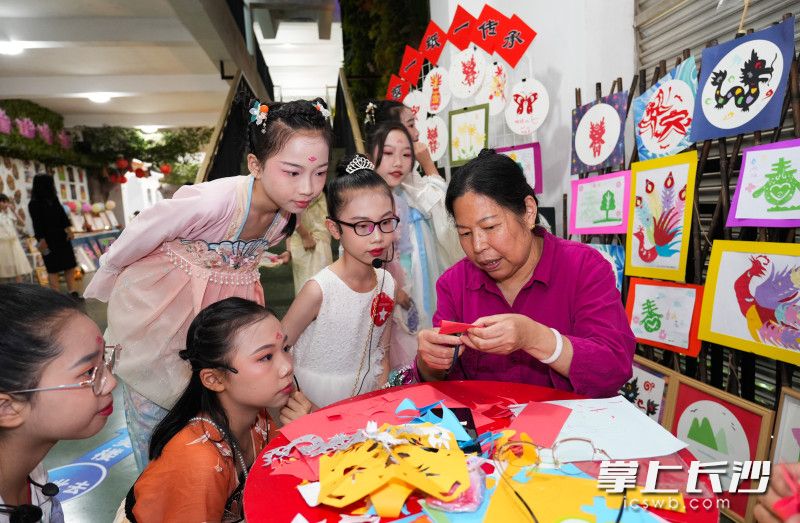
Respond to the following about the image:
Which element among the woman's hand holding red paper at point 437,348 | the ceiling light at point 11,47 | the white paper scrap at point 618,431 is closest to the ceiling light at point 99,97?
the ceiling light at point 11,47

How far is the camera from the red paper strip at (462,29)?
3.40 m

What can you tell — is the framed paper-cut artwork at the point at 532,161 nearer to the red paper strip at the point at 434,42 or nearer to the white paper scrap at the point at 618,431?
the red paper strip at the point at 434,42

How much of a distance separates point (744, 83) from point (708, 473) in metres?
1.48

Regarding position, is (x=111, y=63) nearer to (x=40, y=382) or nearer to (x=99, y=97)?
(x=99, y=97)

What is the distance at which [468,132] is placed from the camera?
361 centimetres

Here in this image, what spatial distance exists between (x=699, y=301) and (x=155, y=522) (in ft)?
6.82

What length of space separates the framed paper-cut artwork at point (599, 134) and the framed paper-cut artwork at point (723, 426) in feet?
3.61

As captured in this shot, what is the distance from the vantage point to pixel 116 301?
1.75 meters

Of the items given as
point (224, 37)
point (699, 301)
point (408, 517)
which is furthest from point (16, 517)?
point (224, 37)

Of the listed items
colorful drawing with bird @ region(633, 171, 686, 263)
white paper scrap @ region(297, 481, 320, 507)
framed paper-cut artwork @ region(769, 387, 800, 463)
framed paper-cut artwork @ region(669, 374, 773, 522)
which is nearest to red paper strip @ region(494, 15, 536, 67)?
colorful drawing with bird @ region(633, 171, 686, 263)

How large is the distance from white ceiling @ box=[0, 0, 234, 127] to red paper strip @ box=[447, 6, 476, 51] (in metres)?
4.59

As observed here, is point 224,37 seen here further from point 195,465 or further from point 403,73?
point 195,465

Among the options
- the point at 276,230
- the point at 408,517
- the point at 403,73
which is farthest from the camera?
the point at 403,73

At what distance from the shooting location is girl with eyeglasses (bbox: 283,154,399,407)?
2.01 m
